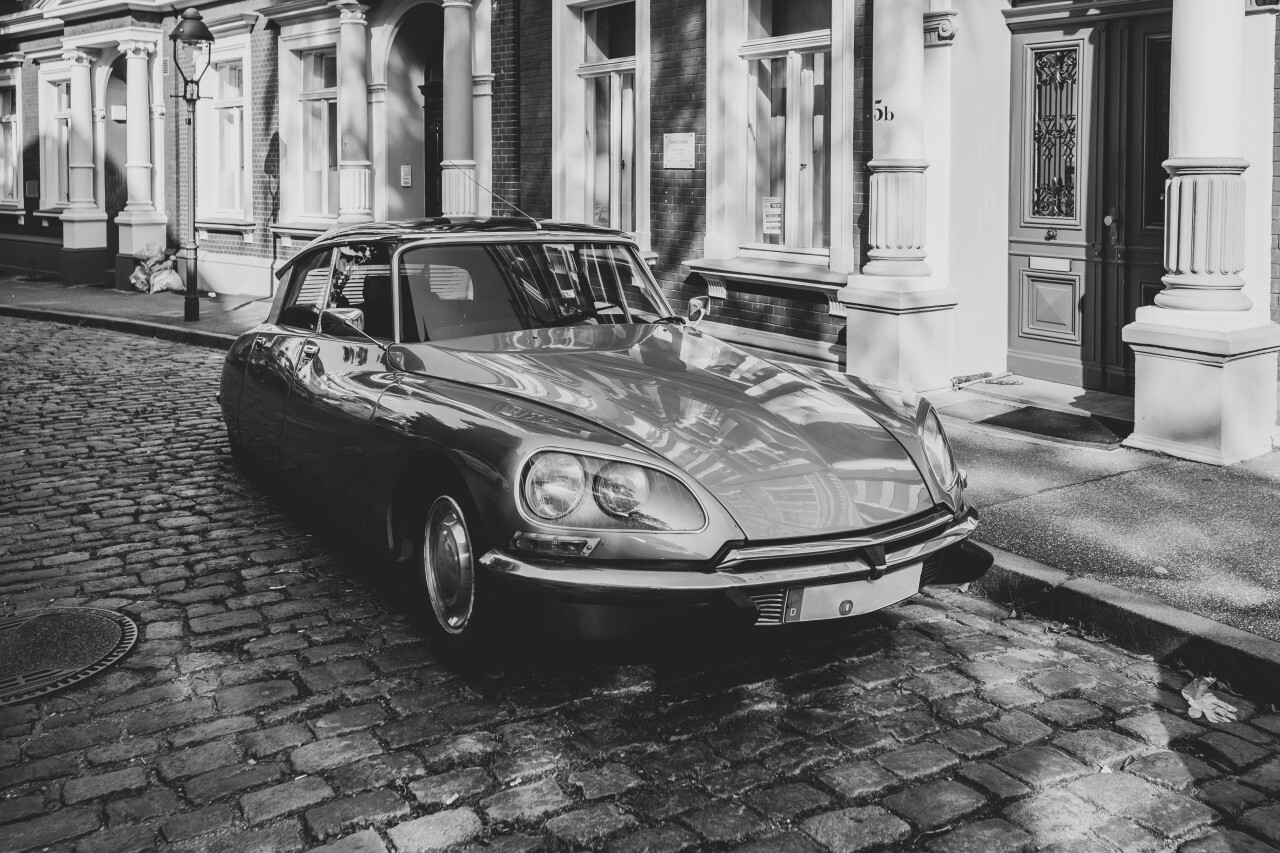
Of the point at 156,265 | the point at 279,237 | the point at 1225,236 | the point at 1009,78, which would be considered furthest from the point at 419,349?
the point at 156,265

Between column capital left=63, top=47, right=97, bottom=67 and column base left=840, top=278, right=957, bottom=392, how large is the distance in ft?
61.4

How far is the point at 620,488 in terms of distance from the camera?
4105 millimetres

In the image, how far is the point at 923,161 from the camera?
967 centimetres

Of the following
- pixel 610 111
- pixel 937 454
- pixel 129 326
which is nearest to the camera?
pixel 937 454

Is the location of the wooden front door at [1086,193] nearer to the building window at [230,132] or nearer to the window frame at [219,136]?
the window frame at [219,136]

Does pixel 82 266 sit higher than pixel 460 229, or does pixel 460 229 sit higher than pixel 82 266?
pixel 82 266

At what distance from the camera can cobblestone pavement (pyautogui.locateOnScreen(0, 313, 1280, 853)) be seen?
11.4ft

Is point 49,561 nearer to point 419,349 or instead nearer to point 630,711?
point 419,349

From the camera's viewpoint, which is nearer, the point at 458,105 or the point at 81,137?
the point at 458,105

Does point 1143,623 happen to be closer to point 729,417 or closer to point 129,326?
point 729,417

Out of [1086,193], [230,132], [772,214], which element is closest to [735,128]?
[772,214]

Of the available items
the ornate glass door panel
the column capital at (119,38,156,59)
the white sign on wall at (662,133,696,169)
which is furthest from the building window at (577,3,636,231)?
the column capital at (119,38,156,59)

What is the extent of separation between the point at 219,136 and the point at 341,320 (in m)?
17.1

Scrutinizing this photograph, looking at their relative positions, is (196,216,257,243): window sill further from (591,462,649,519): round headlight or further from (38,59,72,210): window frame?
(591,462,649,519): round headlight
